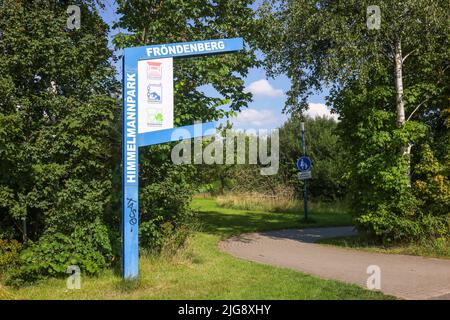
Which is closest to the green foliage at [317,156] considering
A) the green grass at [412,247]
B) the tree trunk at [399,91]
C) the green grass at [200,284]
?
the green grass at [412,247]

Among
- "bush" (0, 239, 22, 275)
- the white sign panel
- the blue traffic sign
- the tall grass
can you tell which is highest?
the white sign panel

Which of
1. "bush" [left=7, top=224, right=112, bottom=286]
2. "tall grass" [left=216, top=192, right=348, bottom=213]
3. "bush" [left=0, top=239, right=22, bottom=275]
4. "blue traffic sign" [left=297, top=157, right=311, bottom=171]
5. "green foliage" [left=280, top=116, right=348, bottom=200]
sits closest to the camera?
"bush" [left=7, top=224, right=112, bottom=286]

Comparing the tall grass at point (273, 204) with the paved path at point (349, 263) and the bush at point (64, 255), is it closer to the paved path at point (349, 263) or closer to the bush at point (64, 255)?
the paved path at point (349, 263)

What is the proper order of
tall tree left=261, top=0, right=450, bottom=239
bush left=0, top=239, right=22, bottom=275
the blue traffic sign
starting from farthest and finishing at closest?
the blue traffic sign
tall tree left=261, top=0, right=450, bottom=239
bush left=0, top=239, right=22, bottom=275

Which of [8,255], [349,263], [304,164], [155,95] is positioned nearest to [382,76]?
[349,263]

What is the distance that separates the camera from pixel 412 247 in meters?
12.0

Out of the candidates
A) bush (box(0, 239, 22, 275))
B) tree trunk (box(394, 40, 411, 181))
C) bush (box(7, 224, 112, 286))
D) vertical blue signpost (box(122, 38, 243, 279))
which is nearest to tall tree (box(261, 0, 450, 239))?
tree trunk (box(394, 40, 411, 181))

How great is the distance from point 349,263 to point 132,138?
574 centimetres

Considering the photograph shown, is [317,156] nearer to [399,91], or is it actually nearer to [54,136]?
[399,91]

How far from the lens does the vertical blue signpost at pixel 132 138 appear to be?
7.96 m

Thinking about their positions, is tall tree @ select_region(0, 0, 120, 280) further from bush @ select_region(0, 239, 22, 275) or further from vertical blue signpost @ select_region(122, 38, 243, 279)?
vertical blue signpost @ select_region(122, 38, 243, 279)

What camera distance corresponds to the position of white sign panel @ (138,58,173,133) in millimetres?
8203

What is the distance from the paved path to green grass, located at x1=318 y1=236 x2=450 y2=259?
41 cm
